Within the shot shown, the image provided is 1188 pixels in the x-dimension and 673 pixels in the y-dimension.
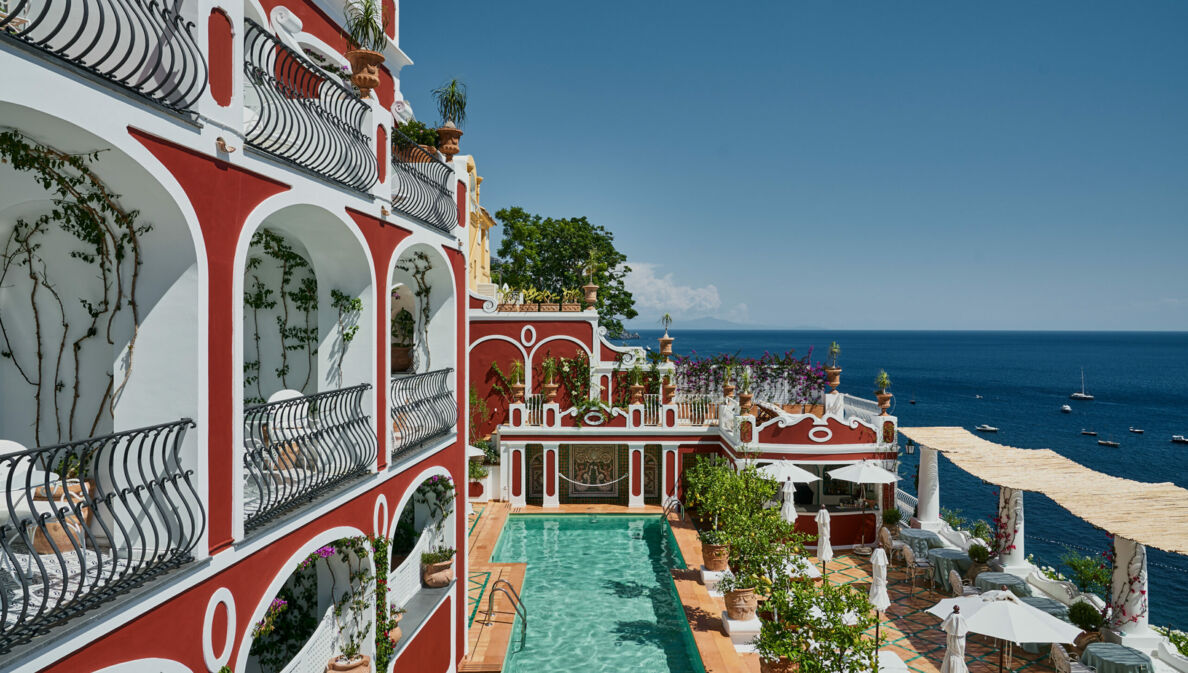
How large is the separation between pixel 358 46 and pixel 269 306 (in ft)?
11.2

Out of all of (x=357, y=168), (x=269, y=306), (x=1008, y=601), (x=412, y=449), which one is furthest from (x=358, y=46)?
(x=1008, y=601)

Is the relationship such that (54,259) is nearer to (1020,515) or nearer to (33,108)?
(33,108)

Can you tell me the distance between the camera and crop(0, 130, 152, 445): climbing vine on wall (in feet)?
14.8

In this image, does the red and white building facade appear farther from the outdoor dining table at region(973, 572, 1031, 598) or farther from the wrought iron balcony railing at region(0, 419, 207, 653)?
the outdoor dining table at region(973, 572, 1031, 598)

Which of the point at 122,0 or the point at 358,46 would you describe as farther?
the point at 358,46

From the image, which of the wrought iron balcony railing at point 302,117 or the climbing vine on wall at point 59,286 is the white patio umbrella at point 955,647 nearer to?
the wrought iron balcony railing at point 302,117

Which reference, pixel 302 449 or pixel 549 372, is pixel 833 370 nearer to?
pixel 549 372

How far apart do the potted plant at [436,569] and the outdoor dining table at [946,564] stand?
36.1 feet

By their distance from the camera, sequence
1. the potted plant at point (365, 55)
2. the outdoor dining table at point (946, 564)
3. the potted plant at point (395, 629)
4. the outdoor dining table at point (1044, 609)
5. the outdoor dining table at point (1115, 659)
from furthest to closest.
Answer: the outdoor dining table at point (946, 564), the outdoor dining table at point (1044, 609), the outdoor dining table at point (1115, 659), the potted plant at point (395, 629), the potted plant at point (365, 55)

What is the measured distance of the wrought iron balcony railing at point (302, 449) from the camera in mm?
5770

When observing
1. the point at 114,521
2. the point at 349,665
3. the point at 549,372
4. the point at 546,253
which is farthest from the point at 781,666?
the point at 546,253

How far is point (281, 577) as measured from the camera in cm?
586

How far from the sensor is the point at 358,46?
298 inches

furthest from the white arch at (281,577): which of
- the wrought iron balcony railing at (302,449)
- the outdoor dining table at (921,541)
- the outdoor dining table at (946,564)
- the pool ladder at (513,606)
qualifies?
the outdoor dining table at (921,541)
